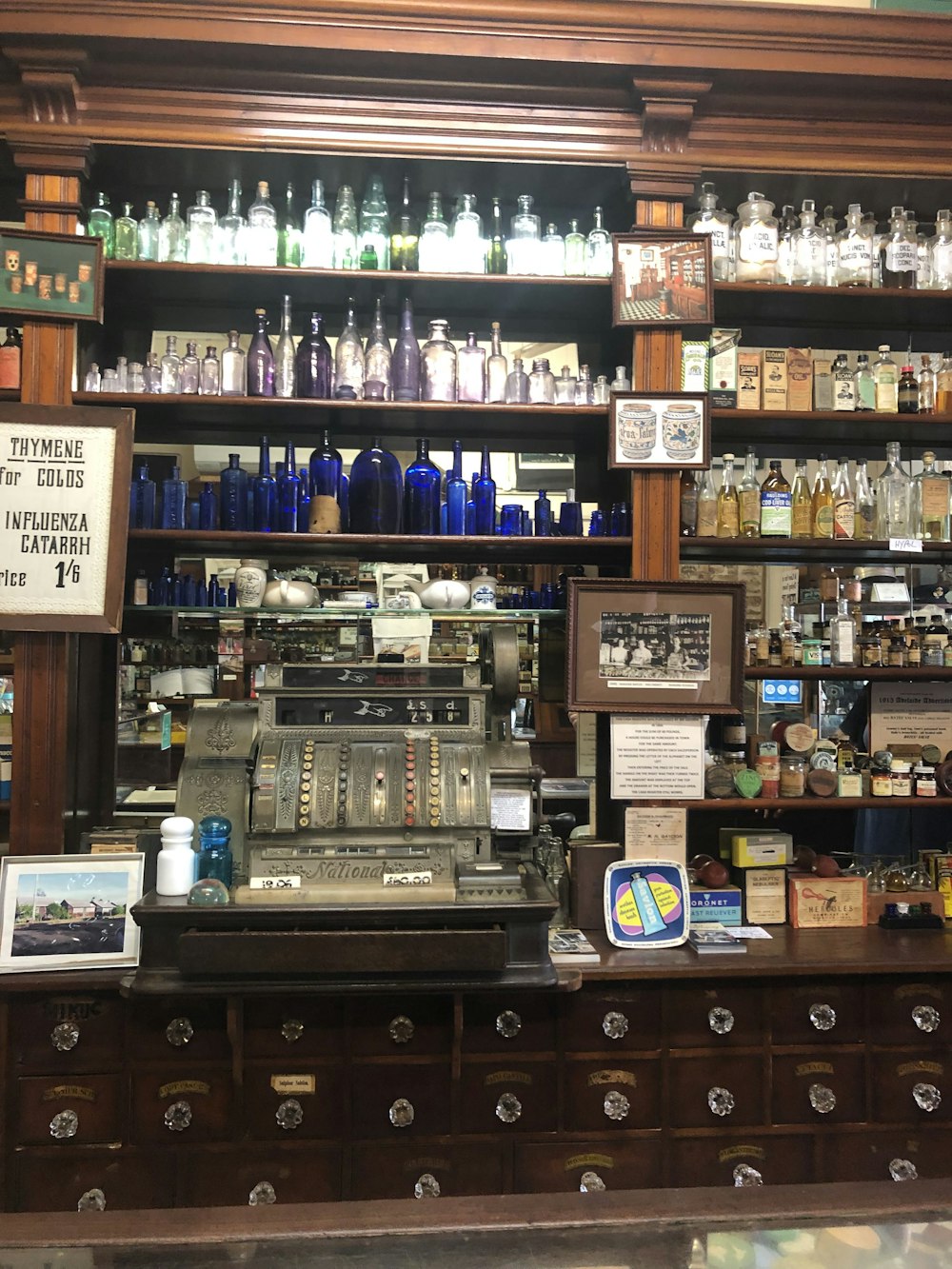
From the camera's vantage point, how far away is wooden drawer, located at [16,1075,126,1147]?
80.5 inches

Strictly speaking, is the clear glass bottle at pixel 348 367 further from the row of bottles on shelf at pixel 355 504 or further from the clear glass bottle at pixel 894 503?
the clear glass bottle at pixel 894 503

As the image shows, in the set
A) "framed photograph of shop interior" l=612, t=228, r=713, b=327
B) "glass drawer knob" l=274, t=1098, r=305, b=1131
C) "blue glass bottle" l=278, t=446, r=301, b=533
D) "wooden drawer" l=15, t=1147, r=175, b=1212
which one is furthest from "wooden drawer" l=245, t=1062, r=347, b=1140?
"framed photograph of shop interior" l=612, t=228, r=713, b=327

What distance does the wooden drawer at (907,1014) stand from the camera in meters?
2.21

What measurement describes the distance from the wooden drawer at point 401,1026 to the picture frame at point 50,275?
186 cm

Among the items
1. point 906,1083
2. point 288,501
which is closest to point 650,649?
point 288,501

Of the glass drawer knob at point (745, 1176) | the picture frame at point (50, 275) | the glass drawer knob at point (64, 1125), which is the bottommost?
the glass drawer knob at point (745, 1176)

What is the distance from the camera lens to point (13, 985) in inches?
80.0

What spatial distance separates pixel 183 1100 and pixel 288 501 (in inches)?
59.8

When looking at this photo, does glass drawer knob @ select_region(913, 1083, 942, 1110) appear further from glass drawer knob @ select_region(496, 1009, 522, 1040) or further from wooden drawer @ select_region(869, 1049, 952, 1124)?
glass drawer knob @ select_region(496, 1009, 522, 1040)

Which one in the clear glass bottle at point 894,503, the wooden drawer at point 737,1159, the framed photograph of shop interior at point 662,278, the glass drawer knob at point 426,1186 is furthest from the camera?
the clear glass bottle at point 894,503

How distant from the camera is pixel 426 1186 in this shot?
2.03m

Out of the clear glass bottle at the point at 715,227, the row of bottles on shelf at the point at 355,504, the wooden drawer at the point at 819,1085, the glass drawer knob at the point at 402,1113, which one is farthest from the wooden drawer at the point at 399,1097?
the clear glass bottle at the point at 715,227

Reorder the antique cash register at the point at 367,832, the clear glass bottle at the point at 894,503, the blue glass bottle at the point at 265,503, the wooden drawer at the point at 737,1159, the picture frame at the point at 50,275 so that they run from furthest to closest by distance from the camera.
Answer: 1. the clear glass bottle at the point at 894,503
2. the blue glass bottle at the point at 265,503
3. the picture frame at the point at 50,275
4. the wooden drawer at the point at 737,1159
5. the antique cash register at the point at 367,832

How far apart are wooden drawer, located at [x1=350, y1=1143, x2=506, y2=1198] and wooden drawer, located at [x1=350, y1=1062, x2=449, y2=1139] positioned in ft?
0.12
